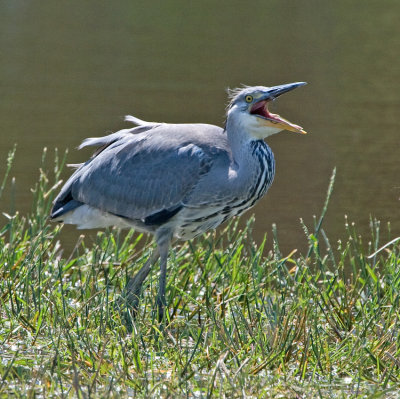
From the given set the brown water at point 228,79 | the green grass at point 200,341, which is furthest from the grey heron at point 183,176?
the brown water at point 228,79

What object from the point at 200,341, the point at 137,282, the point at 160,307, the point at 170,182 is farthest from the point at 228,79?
the point at 200,341

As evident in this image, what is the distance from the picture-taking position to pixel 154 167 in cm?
550

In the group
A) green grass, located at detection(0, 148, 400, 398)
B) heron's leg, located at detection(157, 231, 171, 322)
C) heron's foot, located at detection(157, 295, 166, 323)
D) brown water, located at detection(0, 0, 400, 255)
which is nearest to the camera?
green grass, located at detection(0, 148, 400, 398)

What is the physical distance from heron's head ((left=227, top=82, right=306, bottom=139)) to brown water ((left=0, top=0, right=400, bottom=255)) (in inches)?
101

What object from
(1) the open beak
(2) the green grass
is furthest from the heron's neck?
(2) the green grass

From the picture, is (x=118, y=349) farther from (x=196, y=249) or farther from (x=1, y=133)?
(x=1, y=133)

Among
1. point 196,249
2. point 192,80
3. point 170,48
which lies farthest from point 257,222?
point 170,48

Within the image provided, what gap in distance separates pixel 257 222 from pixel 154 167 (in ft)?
10.1

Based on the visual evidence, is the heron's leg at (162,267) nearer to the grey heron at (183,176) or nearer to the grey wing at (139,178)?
the grey heron at (183,176)

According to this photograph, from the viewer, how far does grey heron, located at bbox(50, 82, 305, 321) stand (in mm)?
5332

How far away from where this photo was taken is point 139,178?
5.57 m

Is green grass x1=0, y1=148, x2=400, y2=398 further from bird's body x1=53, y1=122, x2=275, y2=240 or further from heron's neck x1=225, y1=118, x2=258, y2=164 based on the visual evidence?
heron's neck x1=225, y1=118, x2=258, y2=164

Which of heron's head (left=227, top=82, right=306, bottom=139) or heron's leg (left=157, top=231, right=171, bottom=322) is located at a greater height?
heron's head (left=227, top=82, right=306, bottom=139)

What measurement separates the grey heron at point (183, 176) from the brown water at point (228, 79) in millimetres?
2419
